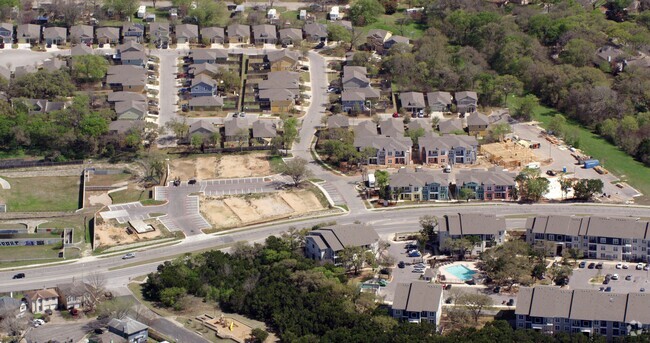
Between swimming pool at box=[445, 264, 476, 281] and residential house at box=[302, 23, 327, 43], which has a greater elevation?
residential house at box=[302, 23, 327, 43]

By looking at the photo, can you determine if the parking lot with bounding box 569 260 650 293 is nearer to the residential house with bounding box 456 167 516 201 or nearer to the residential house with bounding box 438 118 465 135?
the residential house with bounding box 456 167 516 201

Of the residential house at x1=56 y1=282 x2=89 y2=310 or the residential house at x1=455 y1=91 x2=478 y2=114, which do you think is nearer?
the residential house at x1=56 y1=282 x2=89 y2=310

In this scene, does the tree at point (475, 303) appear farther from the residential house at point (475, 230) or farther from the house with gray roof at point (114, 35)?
the house with gray roof at point (114, 35)

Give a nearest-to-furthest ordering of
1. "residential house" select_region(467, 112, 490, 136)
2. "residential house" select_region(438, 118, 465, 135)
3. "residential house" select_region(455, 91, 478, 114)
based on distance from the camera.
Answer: "residential house" select_region(438, 118, 465, 135) → "residential house" select_region(467, 112, 490, 136) → "residential house" select_region(455, 91, 478, 114)

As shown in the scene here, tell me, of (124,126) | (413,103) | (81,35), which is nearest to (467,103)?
(413,103)

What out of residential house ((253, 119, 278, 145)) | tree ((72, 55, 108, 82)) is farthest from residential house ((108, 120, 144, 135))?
tree ((72, 55, 108, 82))

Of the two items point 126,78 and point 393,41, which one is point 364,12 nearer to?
A: point 393,41

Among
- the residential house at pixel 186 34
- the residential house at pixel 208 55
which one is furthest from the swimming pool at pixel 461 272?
the residential house at pixel 186 34
